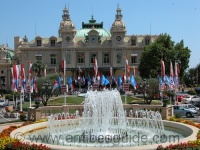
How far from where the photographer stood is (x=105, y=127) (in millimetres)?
21203

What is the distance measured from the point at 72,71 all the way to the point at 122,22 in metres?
16.6

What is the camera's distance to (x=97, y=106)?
72.1 ft

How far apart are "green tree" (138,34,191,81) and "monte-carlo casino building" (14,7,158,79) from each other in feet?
43.9

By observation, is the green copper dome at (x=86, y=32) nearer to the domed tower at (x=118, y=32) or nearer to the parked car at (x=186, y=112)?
the domed tower at (x=118, y=32)

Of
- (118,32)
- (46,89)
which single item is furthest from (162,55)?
(46,89)

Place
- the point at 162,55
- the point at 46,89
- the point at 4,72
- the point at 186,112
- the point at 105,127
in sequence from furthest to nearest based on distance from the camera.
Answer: the point at 4,72 → the point at 162,55 → the point at 46,89 → the point at 186,112 → the point at 105,127

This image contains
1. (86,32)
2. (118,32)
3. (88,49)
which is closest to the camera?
(118,32)

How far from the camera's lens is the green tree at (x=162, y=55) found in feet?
226

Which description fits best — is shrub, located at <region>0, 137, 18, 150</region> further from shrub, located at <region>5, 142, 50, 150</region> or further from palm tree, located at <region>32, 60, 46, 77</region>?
palm tree, located at <region>32, 60, 46, 77</region>

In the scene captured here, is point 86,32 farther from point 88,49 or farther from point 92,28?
point 88,49

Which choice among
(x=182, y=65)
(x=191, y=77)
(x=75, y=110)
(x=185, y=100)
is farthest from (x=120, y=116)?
(x=191, y=77)

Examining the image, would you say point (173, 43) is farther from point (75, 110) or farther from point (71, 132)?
point (71, 132)

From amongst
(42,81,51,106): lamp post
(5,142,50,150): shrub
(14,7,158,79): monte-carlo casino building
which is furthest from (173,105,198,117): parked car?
(14,7,158,79): monte-carlo casino building

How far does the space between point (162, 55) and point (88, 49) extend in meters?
22.0
